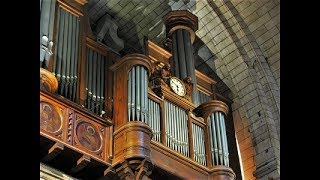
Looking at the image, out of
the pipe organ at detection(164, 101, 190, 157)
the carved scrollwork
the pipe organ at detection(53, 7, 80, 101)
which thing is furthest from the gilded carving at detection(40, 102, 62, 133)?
the pipe organ at detection(164, 101, 190, 157)

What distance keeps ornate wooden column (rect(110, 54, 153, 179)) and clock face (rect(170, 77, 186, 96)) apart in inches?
28.2

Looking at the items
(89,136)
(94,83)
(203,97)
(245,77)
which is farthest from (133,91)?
(245,77)

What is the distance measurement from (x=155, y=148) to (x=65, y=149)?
1.42 meters

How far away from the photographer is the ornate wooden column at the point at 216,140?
10133 millimetres

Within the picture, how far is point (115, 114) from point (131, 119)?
0.34 meters

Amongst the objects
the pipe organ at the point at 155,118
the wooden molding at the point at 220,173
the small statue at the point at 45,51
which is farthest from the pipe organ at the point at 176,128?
the small statue at the point at 45,51

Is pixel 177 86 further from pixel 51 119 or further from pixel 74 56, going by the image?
pixel 51 119

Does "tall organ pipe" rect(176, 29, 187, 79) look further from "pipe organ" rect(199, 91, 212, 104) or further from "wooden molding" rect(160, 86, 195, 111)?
"wooden molding" rect(160, 86, 195, 111)

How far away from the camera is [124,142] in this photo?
9.16 meters
